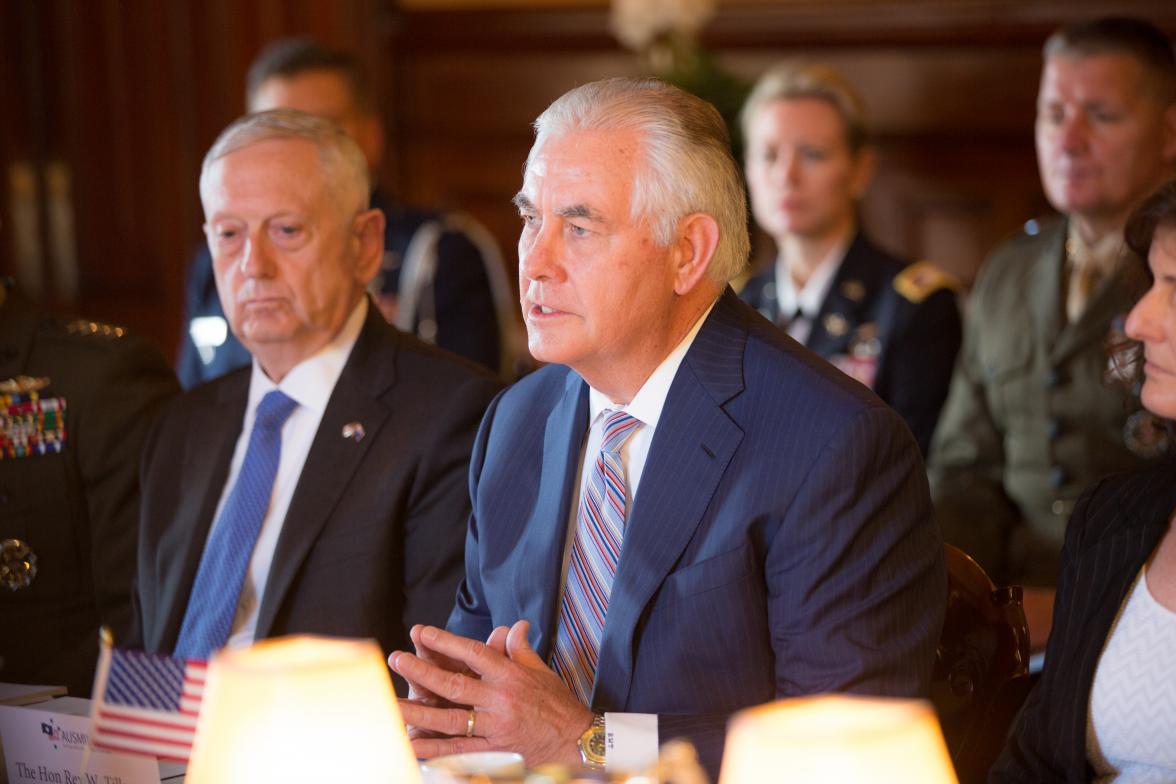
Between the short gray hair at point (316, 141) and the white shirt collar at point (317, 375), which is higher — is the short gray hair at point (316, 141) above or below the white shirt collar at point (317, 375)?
above

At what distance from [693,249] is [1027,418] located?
1593mm

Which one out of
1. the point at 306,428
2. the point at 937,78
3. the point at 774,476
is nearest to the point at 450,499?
the point at 306,428

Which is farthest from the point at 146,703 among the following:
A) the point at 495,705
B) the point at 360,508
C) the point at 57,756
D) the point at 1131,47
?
the point at 1131,47

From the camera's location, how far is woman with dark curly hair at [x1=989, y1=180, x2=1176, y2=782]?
1.73m

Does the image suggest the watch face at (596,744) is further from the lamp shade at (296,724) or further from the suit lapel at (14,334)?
the suit lapel at (14,334)

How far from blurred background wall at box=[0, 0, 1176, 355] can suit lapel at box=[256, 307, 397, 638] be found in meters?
2.40

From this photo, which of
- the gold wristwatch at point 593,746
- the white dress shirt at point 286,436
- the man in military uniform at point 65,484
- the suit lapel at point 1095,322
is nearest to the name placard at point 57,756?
the gold wristwatch at point 593,746

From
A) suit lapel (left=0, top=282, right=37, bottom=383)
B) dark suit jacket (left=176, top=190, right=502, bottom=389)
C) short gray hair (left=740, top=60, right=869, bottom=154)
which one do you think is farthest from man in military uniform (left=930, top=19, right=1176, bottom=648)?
suit lapel (left=0, top=282, right=37, bottom=383)

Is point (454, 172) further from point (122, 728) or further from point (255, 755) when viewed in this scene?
point (255, 755)

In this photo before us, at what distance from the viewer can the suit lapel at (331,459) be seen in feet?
7.44

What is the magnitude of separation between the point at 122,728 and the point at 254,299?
39.6 inches

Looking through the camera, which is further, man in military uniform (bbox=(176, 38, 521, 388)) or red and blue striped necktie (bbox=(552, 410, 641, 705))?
man in military uniform (bbox=(176, 38, 521, 388))

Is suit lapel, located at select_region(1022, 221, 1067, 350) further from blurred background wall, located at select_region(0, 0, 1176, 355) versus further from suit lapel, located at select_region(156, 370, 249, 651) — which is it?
suit lapel, located at select_region(156, 370, 249, 651)

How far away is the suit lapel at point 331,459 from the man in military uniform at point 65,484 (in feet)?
1.37
